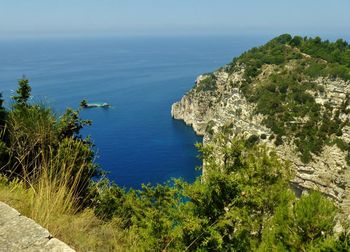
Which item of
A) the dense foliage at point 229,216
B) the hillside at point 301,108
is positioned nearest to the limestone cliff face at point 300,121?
the hillside at point 301,108

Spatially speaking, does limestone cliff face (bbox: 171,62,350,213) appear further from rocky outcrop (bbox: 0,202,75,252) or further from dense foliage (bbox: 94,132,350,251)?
rocky outcrop (bbox: 0,202,75,252)

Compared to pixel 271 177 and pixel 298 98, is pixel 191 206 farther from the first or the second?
pixel 298 98

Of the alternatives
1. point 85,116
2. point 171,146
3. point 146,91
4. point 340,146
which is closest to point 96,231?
point 340,146

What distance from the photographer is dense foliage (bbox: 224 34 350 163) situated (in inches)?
1561

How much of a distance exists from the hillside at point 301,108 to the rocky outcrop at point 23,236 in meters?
31.2

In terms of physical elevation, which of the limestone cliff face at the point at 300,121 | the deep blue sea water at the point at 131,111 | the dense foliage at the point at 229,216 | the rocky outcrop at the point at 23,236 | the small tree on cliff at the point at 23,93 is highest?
the rocky outcrop at the point at 23,236

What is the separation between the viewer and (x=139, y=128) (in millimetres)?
74312

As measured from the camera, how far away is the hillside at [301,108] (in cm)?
3831

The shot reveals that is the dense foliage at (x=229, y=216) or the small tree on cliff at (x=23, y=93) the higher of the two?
the small tree on cliff at (x=23, y=93)

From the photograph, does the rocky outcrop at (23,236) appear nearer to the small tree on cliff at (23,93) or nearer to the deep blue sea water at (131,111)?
the deep blue sea water at (131,111)

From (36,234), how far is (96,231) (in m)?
1.25

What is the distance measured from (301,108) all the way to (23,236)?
42.1 meters

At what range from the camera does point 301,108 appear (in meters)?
41.9

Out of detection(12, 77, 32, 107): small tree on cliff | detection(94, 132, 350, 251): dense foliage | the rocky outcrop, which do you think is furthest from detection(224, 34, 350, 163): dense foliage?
the rocky outcrop
